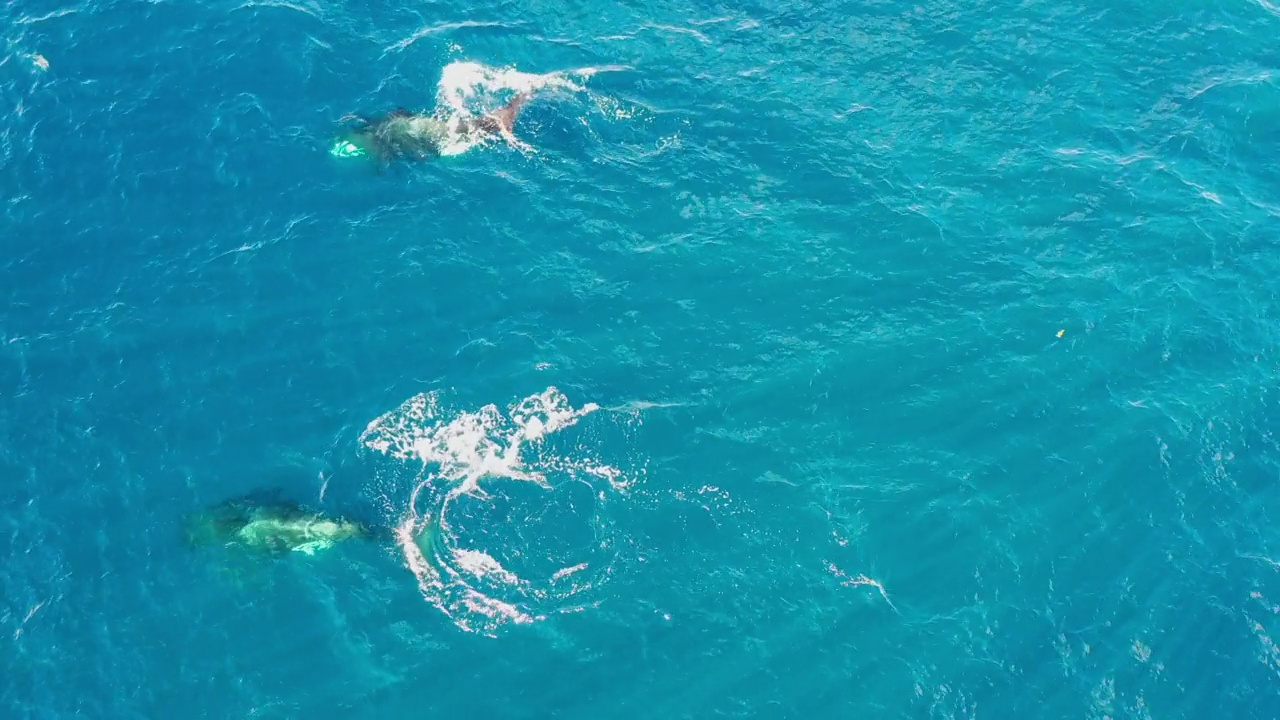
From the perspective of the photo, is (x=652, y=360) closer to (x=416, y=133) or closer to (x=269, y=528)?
(x=269, y=528)

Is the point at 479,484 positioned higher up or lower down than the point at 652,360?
lower down

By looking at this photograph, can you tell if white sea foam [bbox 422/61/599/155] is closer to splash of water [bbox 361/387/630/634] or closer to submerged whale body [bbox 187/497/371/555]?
splash of water [bbox 361/387/630/634]

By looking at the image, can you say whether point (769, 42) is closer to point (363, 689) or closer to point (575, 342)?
point (575, 342)

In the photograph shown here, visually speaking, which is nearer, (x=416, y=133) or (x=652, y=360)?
(x=652, y=360)

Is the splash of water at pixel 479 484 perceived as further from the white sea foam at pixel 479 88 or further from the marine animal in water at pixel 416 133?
the white sea foam at pixel 479 88

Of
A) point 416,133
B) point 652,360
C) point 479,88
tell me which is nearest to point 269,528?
point 652,360

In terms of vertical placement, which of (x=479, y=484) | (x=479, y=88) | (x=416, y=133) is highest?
(x=479, y=88)

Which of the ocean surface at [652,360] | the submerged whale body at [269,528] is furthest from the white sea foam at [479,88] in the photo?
the submerged whale body at [269,528]
